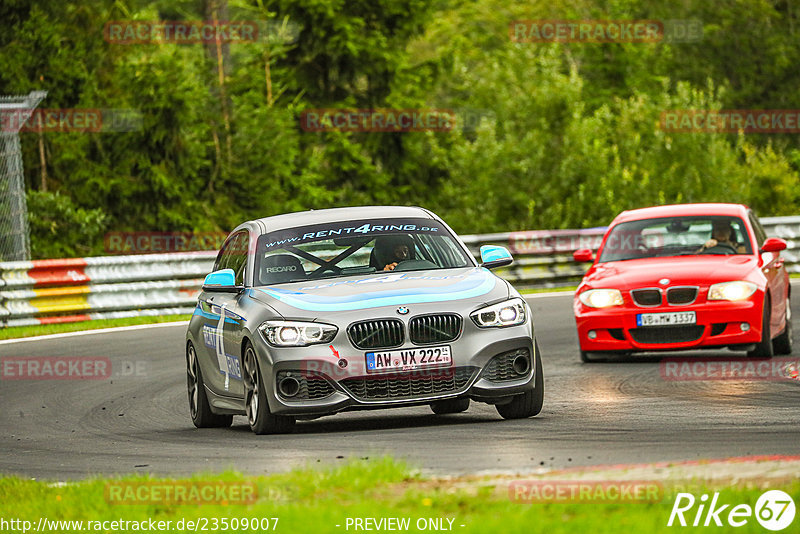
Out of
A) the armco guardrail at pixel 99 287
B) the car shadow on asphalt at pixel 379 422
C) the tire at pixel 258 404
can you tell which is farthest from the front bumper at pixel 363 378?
the armco guardrail at pixel 99 287

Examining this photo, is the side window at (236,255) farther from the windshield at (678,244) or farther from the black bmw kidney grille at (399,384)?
the windshield at (678,244)

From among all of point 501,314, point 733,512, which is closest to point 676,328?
point 501,314

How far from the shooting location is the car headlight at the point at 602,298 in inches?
573

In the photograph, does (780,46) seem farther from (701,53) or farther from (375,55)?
(375,55)

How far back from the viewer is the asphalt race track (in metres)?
8.49

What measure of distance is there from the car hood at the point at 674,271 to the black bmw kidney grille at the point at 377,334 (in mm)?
5120

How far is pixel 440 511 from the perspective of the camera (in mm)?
6438

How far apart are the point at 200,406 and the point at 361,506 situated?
5.32 meters

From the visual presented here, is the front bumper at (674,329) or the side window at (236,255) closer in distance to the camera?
the side window at (236,255)

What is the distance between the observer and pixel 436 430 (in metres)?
9.91

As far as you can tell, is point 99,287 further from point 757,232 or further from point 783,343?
point 783,343

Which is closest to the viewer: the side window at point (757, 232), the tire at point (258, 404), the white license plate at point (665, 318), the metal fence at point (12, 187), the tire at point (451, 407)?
the tire at point (258, 404)

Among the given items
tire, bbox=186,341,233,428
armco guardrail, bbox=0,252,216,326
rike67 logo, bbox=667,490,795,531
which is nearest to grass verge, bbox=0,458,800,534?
rike67 logo, bbox=667,490,795,531

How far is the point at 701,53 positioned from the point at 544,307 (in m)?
43.2
